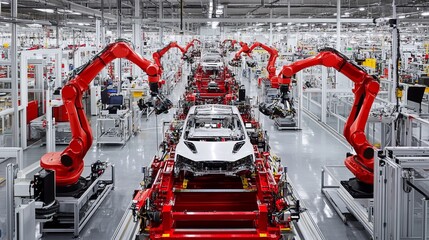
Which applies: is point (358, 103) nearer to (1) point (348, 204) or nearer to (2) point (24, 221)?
(1) point (348, 204)

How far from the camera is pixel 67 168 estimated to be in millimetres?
7504

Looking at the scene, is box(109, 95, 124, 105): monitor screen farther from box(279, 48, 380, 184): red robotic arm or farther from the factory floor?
box(279, 48, 380, 184): red robotic arm

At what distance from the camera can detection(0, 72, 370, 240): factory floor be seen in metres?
7.30

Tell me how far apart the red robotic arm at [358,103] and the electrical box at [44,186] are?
4.52 m

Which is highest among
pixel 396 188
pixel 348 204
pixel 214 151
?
pixel 214 151

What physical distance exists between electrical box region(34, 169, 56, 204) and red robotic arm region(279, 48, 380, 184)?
178 inches

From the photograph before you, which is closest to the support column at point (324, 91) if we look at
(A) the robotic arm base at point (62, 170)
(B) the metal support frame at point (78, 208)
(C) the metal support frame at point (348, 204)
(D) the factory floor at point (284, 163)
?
(D) the factory floor at point (284, 163)

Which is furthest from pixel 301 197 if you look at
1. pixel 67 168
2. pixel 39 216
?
pixel 39 216

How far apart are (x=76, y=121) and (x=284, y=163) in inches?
219

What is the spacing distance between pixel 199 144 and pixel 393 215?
9.42ft

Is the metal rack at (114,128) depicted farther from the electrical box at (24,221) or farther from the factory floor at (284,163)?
the electrical box at (24,221)

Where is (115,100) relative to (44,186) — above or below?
above

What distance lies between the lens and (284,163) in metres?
11.3

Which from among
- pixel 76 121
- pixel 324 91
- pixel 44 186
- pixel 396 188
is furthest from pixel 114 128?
pixel 396 188
